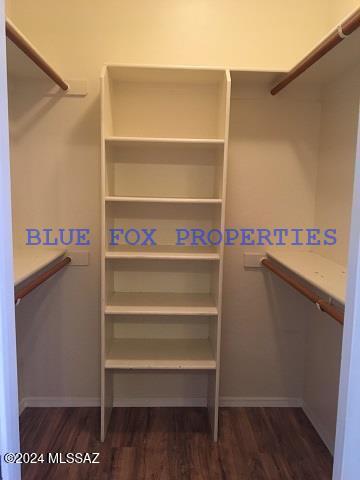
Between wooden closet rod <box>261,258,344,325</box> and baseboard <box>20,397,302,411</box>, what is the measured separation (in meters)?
0.94

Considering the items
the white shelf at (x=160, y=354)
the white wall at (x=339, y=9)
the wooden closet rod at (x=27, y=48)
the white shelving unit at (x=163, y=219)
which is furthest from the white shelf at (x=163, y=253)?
the white wall at (x=339, y=9)

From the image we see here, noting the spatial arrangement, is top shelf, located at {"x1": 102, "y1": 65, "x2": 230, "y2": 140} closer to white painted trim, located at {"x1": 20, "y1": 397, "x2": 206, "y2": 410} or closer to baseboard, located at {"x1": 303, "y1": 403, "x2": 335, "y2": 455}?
white painted trim, located at {"x1": 20, "y1": 397, "x2": 206, "y2": 410}

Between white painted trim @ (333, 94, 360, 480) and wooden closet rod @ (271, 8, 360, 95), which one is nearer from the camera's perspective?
white painted trim @ (333, 94, 360, 480)

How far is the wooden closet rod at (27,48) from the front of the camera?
140cm

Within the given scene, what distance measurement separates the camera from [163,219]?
227cm

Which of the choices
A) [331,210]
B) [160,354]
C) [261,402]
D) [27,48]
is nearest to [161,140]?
[27,48]

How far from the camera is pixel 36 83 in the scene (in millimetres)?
2135

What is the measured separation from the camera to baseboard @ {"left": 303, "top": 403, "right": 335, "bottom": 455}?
6.54 ft

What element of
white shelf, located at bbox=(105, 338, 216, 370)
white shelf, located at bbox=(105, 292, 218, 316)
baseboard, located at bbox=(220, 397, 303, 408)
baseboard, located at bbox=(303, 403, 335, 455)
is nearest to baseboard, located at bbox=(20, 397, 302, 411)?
baseboard, located at bbox=(220, 397, 303, 408)

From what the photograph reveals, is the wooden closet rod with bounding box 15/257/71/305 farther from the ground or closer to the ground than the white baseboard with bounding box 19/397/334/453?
farther from the ground

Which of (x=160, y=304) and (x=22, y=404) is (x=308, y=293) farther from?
(x=22, y=404)

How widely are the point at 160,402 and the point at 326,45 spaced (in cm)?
223

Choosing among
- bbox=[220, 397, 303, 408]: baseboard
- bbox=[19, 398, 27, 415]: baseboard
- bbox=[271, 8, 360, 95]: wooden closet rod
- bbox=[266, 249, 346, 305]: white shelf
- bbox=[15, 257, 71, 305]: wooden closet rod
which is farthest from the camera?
bbox=[220, 397, 303, 408]: baseboard

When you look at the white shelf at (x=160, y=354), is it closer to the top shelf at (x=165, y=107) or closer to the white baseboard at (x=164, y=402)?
the white baseboard at (x=164, y=402)
